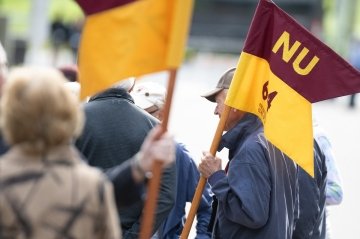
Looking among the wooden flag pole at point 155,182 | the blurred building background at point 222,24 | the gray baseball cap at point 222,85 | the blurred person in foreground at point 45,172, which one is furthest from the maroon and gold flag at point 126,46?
the blurred building background at point 222,24

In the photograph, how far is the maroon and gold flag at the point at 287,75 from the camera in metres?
5.69

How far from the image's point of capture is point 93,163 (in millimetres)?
5320

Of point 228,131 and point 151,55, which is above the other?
point 151,55

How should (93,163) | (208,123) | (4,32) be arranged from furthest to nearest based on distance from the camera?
(4,32), (208,123), (93,163)

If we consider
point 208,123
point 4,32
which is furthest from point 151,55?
point 4,32

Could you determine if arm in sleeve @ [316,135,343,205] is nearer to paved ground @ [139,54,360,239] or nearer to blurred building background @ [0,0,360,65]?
paved ground @ [139,54,360,239]

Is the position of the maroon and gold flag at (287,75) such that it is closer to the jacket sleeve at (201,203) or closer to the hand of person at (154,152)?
the jacket sleeve at (201,203)

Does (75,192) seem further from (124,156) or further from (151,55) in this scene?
(124,156)

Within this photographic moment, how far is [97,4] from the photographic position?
4711 mm

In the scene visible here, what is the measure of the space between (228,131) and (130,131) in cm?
61

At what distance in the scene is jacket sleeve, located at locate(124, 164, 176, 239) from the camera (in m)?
5.55

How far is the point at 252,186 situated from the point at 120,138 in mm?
702

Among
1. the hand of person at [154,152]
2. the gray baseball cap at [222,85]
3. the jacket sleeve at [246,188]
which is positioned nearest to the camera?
the hand of person at [154,152]

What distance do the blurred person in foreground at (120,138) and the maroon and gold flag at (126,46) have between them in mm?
673
